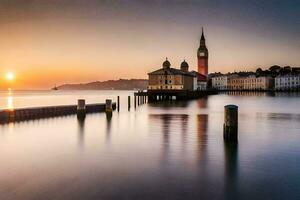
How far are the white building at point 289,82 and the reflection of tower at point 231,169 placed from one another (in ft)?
617

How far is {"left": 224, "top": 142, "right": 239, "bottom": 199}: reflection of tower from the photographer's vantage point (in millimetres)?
10305

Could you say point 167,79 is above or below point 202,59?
below

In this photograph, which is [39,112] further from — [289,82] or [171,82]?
[289,82]

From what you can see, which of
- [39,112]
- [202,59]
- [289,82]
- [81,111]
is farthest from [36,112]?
[289,82]

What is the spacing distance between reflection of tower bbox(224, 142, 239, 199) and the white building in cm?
18798

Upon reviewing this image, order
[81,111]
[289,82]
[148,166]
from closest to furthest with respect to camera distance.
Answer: [148,166] → [81,111] → [289,82]

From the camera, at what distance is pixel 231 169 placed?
13.4 meters

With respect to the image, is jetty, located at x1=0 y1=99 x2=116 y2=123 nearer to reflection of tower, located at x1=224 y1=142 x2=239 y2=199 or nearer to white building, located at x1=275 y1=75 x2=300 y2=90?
reflection of tower, located at x1=224 y1=142 x2=239 y2=199

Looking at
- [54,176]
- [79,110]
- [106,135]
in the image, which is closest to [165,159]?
[54,176]

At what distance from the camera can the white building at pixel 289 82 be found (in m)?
190

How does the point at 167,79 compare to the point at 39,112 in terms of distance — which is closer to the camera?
the point at 39,112

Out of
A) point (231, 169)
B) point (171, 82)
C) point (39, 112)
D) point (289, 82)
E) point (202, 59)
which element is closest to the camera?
point (231, 169)

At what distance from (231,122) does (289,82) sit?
7507 inches

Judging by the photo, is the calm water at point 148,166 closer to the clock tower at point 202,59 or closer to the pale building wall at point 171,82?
the pale building wall at point 171,82
